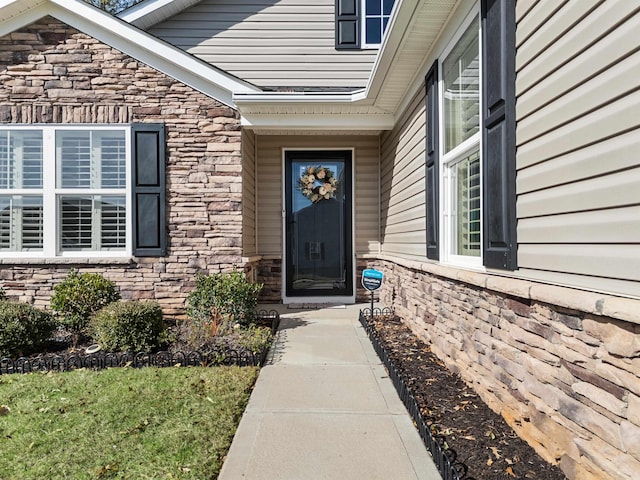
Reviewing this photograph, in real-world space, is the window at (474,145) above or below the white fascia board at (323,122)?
below

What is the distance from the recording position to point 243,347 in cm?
424

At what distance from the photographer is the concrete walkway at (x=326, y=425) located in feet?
7.64

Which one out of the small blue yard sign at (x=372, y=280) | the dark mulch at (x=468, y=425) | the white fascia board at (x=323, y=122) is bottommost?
the dark mulch at (x=468, y=425)

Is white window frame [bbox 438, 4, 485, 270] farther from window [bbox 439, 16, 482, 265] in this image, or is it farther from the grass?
the grass

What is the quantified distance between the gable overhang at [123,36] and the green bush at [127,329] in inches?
119

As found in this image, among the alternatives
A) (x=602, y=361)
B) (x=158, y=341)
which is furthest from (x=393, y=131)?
(x=602, y=361)

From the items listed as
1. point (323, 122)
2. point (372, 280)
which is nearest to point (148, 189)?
point (323, 122)

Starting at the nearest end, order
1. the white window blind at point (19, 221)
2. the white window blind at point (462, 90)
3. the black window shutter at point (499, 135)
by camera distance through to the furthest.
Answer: the black window shutter at point (499, 135), the white window blind at point (462, 90), the white window blind at point (19, 221)

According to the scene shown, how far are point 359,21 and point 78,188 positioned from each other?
540cm

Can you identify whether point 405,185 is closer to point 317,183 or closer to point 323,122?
point 323,122

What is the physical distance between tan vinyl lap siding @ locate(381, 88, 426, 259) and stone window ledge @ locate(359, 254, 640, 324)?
145cm

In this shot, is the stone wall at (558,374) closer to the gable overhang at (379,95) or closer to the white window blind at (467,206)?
the white window blind at (467,206)

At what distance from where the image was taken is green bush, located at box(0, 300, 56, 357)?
13.3 feet

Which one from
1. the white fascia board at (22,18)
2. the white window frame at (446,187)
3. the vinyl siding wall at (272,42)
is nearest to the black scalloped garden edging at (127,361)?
the white window frame at (446,187)
